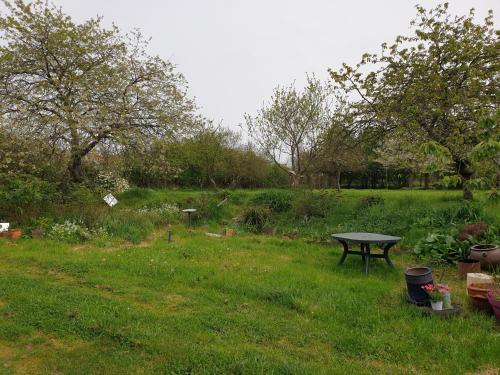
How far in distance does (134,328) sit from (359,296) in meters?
3.19

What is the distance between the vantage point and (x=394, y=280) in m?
6.31

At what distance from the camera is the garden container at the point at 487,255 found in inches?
257

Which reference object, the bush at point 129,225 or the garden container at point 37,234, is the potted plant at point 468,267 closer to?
the bush at point 129,225

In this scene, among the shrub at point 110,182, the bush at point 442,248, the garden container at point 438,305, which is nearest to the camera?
the garden container at point 438,305

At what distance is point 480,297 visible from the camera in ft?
15.6

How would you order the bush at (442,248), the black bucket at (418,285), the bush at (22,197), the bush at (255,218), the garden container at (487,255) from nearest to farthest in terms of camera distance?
the black bucket at (418,285) < the garden container at (487,255) < the bush at (442,248) < the bush at (22,197) < the bush at (255,218)

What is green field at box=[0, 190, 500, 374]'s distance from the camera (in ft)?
11.5

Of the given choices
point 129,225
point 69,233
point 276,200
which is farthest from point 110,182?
point 276,200

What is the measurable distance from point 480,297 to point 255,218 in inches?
305

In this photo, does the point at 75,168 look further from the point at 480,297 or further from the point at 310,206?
the point at 480,297

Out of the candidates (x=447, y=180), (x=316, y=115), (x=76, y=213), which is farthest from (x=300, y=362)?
(x=316, y=115)

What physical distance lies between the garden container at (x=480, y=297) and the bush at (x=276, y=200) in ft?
27.4

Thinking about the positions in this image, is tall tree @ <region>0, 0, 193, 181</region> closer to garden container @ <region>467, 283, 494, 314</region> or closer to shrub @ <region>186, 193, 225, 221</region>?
shrub @ <region>186, 193, 225, 221</region>

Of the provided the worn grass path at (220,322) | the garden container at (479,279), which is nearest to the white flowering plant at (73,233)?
the worn grass path at (220,322)
